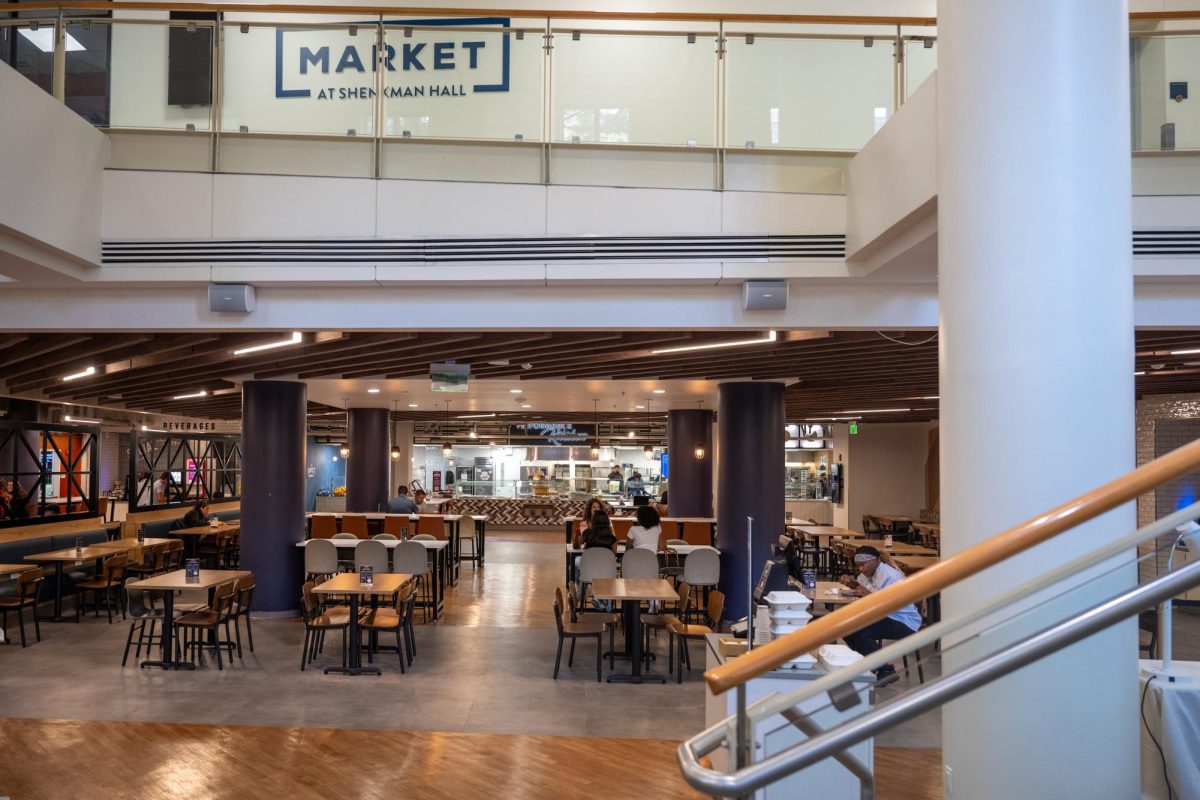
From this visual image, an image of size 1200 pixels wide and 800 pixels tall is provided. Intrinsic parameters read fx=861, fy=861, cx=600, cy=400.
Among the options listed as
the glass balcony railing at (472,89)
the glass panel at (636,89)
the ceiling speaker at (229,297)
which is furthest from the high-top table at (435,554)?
the glass panel at (636,89)

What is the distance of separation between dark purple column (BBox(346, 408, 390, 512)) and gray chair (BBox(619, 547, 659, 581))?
864 centimetres

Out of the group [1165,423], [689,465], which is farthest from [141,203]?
[1165,423]

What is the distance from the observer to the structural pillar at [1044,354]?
9.37 feet

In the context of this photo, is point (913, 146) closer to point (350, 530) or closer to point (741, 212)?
point (741, 212)

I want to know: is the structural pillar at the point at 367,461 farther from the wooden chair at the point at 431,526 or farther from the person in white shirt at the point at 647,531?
the person in white shirt at the point at 647,531

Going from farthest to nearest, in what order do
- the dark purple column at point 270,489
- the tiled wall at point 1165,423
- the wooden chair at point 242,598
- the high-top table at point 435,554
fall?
the tiled wall at point 1165,423 → the high-top table at point 435,554 → the dark purple column at point 270,489 → the wooden chair at point 242,598

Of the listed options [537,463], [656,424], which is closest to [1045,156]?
[656,424]

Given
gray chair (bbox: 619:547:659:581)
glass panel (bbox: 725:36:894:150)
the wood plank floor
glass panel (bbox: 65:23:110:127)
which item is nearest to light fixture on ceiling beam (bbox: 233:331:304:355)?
glass panel (bbox: 65:23:110:127)

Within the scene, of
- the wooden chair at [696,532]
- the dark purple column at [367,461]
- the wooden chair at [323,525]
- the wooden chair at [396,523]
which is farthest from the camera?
the dark purple column at [367,461]

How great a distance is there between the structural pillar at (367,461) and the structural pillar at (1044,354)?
14.6 metres

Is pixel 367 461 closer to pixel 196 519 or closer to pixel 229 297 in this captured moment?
pixel 196 519

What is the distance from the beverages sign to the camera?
244 inches

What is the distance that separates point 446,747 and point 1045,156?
4816 mm

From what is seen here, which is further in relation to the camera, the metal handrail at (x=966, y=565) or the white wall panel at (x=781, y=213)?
the white wall panel at (x=781, y=213)
